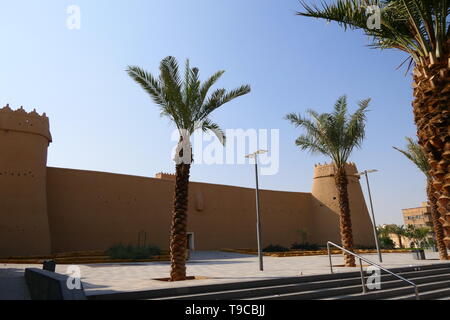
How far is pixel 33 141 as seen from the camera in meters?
22.9

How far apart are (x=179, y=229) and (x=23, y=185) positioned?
15437 millimetres

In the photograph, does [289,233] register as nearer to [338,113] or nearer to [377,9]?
[338,113]

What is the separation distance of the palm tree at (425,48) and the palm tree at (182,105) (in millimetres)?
6269

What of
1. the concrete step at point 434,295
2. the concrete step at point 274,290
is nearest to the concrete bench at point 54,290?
the concrete step at point 274,290

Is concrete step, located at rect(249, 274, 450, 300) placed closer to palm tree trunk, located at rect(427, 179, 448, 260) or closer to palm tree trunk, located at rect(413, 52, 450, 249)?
palm tree trunk, located at rect(413, 52, 450, 249)

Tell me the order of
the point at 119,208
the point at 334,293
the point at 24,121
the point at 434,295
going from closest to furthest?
the point at 334,293
the point at 434,295
the point at 24,121
the point at 119,208

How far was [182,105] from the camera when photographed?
39.4 ft

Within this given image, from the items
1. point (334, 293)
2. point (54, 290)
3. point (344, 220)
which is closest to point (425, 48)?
point (334, 293)

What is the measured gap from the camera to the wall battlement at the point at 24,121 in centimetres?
2206

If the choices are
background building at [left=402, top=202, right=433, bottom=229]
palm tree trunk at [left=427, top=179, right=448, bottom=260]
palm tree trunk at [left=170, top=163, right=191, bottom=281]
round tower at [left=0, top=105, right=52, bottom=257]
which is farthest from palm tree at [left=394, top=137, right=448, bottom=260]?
background building at [left=402, top=202, right=433, bottom=229]

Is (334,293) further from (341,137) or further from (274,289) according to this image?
(341,137)

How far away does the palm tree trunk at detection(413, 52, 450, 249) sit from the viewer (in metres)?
5.07
